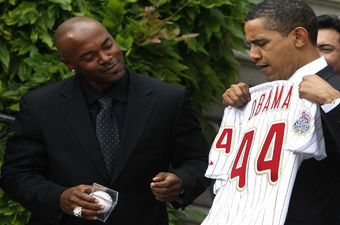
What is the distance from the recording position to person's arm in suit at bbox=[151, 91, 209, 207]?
461 cm

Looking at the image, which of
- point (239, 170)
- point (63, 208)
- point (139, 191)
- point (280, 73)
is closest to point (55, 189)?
point (63, 208)

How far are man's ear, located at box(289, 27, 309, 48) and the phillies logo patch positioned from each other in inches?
15.1

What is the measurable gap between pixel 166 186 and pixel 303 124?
0.98 m

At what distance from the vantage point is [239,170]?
12.9 feet

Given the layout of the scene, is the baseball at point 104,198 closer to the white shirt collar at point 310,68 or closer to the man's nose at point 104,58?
the man's nose at point 104,58

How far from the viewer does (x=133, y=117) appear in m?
4.69

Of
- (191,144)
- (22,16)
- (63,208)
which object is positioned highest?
(22,16)

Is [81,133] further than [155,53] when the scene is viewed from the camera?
No

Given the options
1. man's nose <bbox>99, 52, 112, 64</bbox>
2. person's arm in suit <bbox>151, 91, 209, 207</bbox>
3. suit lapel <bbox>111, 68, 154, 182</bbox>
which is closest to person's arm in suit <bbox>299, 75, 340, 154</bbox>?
person's arm in suit <bbox>151, 91, 209, 207</bbox>

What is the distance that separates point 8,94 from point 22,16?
1.82 ft

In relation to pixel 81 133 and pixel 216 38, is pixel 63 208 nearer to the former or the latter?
pixel 81 133

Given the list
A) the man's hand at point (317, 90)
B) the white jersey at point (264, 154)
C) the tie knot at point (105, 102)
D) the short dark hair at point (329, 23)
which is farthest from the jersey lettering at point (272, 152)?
the short dark hair at point (329, 23)

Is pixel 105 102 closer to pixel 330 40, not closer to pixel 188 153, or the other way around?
pixel 188 153

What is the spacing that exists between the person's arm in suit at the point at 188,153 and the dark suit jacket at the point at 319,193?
91 cm
